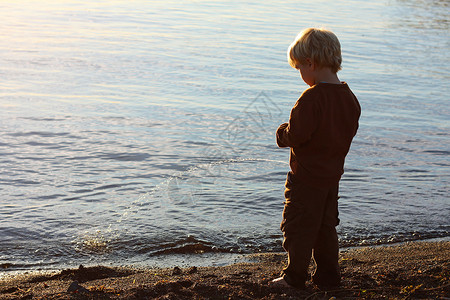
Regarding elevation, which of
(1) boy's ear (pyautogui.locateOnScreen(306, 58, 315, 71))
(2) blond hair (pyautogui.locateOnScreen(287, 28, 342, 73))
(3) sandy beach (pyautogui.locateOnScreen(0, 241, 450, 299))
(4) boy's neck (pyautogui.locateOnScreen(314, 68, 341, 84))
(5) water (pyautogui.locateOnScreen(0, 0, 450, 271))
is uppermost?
A: (2) blond hair (pyautogui.locateOnScreen(287, 28, 342, 73))

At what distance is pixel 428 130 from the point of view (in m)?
9.96

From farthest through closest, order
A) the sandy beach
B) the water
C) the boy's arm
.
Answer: the water < the sandy beach < the boy's arm

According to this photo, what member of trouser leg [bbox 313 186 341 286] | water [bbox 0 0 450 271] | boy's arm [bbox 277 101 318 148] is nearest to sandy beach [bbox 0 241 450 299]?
trouser leg [bbox 313 186 341 286]

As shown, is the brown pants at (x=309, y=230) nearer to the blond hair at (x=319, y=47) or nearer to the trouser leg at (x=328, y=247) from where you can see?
the trouser leg at (x=328, y=247)

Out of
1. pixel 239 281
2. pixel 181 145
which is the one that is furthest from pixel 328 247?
pixel 181 145

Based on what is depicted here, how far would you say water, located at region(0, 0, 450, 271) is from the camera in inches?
219

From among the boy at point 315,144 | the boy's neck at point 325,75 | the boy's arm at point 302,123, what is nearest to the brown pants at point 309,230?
the boy at point 315,144

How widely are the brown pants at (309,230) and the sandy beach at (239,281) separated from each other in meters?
0.12

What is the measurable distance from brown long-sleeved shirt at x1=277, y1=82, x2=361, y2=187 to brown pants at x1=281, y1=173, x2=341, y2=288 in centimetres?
8

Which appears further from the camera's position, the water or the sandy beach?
the water

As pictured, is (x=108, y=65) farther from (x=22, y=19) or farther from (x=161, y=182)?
(x=22, y=19)

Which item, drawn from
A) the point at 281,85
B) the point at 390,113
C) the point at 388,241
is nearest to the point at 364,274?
the point at 388,241

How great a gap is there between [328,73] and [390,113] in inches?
310

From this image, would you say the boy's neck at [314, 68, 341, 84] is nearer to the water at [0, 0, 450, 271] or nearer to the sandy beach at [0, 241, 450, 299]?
the sandy beach at [0, 241, 450, 299]
